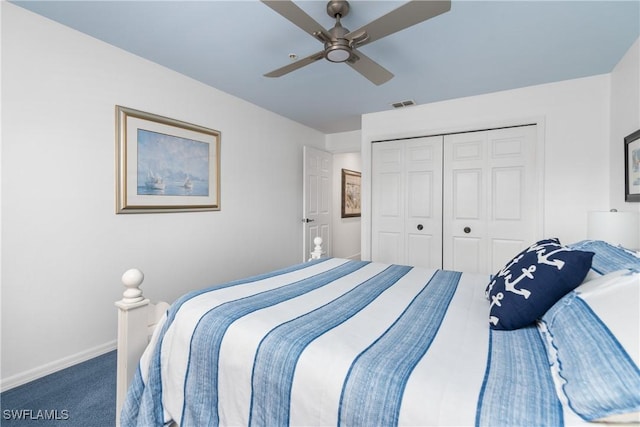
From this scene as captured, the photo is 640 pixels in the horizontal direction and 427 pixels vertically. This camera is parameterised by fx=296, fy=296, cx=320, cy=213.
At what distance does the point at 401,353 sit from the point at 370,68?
5.74 feet

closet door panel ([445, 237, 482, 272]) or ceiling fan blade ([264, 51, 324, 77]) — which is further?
closet door panel ([445, 237, 482, 272])

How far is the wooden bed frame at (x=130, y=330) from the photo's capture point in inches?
→ 50.9

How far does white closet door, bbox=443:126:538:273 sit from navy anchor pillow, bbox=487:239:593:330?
2396mm

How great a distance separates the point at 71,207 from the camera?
2148 mm

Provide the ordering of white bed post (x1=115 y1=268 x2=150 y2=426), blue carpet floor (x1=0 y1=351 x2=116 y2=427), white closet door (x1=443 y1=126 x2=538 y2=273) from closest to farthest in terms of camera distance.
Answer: white bed post (x1=115 y1=268 x2=150 y2=426), blue carpet floor (x1=0 y1=351 x2=116 y2=427), white closet door (x1=443 y1=126 x2=538 y2=273)

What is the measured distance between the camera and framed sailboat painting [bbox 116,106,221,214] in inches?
95.9

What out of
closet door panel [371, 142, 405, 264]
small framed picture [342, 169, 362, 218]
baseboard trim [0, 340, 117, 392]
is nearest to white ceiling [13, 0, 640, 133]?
closet door panel [371, 142, 405, 264]

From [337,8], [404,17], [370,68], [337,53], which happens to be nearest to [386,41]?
[370,68]

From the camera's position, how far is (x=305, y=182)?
4.32m

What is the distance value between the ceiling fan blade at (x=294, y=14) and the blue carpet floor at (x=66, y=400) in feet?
7.62

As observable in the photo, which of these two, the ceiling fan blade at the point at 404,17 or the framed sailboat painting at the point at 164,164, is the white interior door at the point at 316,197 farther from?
the ceiling fan blade at the point at 404,17

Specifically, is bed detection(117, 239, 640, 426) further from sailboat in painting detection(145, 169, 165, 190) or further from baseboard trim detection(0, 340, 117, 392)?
sailboat in painting detection(145, 169, 165, 190)

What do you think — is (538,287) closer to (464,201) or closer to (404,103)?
(464,201)

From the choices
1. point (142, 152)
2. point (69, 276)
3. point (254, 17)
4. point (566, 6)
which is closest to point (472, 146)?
point (566, 6)
